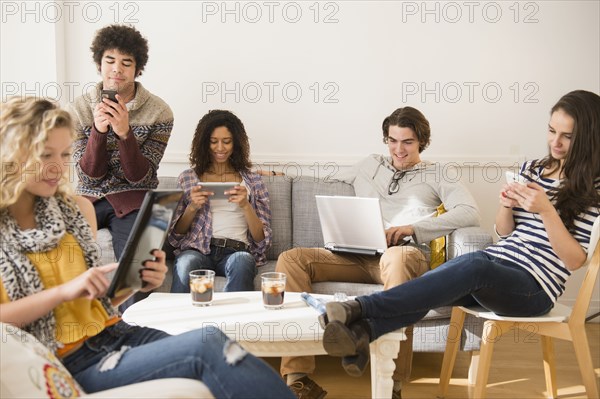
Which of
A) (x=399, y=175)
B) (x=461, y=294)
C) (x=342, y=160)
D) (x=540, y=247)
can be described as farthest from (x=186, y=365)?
(x=342, y=160)

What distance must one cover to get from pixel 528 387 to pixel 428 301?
0.87 meters

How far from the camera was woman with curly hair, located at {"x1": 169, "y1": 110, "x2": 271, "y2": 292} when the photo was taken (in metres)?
3.08

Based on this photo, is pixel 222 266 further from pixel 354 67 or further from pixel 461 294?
pixel 354 67

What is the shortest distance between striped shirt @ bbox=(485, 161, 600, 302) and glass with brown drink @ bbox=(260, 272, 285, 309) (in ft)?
2.77

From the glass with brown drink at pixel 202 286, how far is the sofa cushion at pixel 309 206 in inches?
46.4

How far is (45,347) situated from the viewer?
144cm

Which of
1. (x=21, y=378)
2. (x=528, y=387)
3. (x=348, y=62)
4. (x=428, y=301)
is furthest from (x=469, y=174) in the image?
(x=21, y=378)

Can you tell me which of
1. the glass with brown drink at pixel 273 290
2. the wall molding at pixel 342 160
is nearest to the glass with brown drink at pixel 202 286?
the glass with brown drink at pixel 273 290

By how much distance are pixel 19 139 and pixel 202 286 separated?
0.98m

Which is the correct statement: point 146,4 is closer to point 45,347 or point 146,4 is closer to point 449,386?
point 449,386

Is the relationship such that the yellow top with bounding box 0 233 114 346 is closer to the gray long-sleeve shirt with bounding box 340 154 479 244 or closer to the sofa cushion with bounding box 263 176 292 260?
the gray long-sleeve shirt with bounding box 340 154 479 244

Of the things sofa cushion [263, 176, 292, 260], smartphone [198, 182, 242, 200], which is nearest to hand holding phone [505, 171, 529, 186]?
smartphone [198, 182, 242, 200]

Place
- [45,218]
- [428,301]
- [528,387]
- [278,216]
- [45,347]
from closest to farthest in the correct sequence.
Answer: [45,347] → [45,218] → [428,301] → [528,387] → [278,216]

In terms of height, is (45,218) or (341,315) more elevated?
(45,218)
